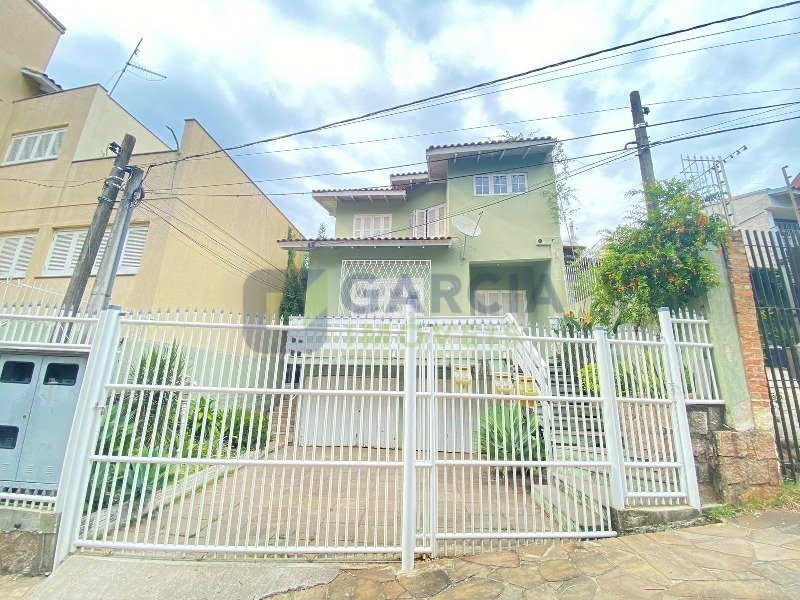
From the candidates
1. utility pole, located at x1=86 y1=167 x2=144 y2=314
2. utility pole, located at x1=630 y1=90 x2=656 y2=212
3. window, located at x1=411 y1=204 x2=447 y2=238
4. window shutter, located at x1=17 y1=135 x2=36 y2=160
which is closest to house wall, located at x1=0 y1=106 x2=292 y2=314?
window shutter, located at x1=17 y1=135 x2=36 y2=160

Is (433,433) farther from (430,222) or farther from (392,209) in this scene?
(392,209)

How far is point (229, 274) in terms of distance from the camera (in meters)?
12.0

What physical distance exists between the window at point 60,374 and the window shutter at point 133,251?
6633 millimetres

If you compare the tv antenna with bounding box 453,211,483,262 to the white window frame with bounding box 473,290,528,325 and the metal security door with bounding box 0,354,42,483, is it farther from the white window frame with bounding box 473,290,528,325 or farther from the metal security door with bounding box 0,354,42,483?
the metal security door with bounding box 0,354,42,483

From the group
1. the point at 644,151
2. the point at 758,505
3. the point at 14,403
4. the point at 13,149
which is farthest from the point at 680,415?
the point at 13,149

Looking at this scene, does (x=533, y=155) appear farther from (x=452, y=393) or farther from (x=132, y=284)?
(x=132, y=284)

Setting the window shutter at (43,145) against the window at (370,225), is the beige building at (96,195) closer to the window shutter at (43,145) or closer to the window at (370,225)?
the window shutter at (43,145)

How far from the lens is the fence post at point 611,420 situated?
12.0 ft

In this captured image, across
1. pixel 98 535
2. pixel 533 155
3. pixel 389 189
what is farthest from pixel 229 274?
pixel 533 155

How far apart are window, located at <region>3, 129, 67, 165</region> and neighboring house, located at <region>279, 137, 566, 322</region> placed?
811 cm

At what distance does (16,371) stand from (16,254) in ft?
34.6

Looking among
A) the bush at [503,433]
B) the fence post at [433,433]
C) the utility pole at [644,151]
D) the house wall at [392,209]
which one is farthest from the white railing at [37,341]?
the house wall at [392,209]

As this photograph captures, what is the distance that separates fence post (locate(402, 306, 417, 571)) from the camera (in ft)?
10.3

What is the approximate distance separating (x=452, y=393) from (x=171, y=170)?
10.7 m
